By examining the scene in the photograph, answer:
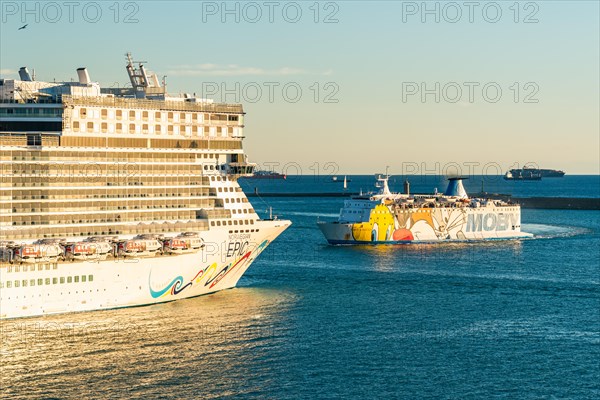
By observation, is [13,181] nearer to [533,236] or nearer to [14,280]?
[14,280]

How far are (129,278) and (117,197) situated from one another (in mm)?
5170

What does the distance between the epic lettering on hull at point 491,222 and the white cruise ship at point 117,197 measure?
55115mm

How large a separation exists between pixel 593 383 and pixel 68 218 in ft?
100

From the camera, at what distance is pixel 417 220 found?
354ft

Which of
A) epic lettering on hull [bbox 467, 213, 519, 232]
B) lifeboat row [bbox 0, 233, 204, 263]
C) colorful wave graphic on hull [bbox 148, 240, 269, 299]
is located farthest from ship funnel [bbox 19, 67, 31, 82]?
epic lettering on hull [bbox 467, 213, 519, 232]

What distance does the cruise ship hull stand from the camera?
50.5 meters

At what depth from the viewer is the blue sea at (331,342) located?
1576 inches

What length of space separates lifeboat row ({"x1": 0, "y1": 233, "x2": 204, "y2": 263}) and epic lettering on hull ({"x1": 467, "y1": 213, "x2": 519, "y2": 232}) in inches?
2438

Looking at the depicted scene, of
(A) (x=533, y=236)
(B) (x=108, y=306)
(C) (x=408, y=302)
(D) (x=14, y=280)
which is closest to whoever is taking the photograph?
(D) (x=14, y=280)

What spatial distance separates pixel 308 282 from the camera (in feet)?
224

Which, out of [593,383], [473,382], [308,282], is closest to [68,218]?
[308,282]

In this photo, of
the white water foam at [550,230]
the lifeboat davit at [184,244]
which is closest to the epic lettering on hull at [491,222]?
the white water foam at [550,230]

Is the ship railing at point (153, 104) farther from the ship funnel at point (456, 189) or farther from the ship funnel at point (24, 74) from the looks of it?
the ship funnel at point (456, 189)

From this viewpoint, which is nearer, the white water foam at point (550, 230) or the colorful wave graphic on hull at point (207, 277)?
the colorful wave graphic on hull at point (207, 277)
